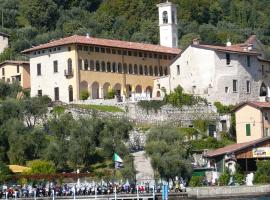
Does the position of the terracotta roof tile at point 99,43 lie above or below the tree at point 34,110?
above

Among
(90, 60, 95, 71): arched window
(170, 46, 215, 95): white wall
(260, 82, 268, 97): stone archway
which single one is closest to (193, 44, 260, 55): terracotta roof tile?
(170, 46, 215, 95): white wall

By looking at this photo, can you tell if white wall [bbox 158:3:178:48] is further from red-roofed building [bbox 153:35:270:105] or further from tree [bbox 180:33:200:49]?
red-roofed building [bbox 153:35:270:105]

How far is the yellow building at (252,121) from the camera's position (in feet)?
258

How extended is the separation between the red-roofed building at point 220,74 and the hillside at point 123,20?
101ft

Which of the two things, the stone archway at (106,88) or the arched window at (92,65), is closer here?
the arched window at (92,65)

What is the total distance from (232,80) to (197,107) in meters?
5.42

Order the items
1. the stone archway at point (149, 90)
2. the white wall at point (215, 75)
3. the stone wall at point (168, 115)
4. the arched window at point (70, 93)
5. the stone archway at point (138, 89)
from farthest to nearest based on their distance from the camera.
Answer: the stone archway at point (138, 89) → the stone archway at point (149, 90) → the arched window at point (70, 93) → the white wall at point (215, 75) → the stone wall at point (168, 115)

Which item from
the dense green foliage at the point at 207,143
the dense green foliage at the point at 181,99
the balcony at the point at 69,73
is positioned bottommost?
the dense green foliage at the point at 207,143

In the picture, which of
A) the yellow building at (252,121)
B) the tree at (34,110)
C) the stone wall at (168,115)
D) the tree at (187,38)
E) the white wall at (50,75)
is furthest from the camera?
the tree at (187,38)

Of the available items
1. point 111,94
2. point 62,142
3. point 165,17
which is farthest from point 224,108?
point 165,17

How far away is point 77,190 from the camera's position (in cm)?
6250

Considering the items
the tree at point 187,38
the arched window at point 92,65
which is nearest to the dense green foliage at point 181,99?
the arched window at point 92,65

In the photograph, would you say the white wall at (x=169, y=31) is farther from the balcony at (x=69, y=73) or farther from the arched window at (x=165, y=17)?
the balcony at (x=69, y=73)

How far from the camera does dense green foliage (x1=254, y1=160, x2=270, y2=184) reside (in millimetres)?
65812
